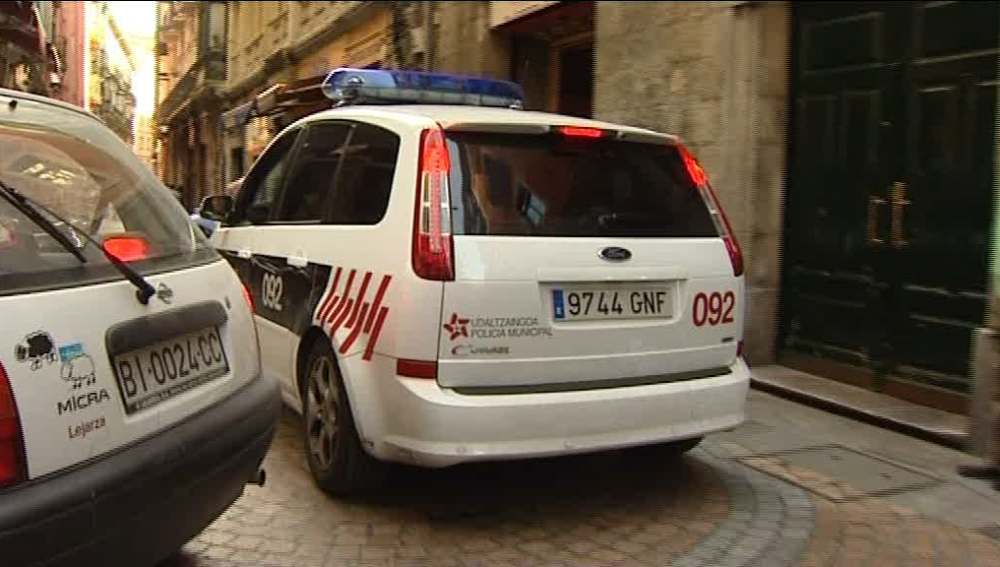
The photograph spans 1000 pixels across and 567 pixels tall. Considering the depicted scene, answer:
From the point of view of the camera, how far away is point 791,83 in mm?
6832

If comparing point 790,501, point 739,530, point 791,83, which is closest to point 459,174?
point 739,530

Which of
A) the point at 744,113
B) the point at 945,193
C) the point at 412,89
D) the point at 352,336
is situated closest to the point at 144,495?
the point at 352,336

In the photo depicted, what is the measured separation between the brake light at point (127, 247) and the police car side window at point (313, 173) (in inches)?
58.6

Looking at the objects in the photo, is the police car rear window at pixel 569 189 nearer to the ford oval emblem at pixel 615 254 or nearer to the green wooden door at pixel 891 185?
the ford oval emblem at pixel 615 254

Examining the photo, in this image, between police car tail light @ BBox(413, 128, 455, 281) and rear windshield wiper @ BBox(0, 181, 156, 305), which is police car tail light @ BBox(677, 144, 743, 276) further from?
rear windshield wiper @ BBox(0, 181, 156, 305)

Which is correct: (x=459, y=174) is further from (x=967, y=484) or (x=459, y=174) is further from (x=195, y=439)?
(x=967, y=484)

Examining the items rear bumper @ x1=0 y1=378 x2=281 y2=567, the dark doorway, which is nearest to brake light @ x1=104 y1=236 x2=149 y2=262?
rear bumper @ x1=0 y1=378 x2=281 y2=567

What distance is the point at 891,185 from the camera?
5.86 m

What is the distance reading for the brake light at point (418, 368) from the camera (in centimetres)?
334

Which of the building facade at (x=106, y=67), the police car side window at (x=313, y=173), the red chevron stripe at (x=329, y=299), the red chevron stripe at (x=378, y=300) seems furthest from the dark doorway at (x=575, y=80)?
the building facade at (x=106, y=67)

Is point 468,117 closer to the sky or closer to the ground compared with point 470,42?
closer to the ground

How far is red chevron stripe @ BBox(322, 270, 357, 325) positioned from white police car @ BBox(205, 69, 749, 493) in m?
0.01

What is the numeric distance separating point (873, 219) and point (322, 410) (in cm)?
387

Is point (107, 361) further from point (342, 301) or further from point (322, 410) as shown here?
point (322, 410)
